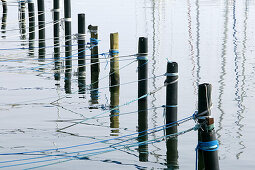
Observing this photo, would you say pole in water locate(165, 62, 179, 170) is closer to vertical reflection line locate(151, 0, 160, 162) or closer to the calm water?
the calm water

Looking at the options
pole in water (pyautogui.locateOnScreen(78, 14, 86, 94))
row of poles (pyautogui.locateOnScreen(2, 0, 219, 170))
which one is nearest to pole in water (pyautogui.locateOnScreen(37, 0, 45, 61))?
row of poles (pyautogui.locateOnScreen(2, 0, 219, 170))

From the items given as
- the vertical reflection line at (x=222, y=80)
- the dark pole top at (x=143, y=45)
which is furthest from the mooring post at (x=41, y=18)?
the dark pole top at (x=143, y=45)

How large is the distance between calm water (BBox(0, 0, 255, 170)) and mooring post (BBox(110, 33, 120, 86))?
0.26 meters

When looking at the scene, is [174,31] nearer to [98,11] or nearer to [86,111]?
[98,11]

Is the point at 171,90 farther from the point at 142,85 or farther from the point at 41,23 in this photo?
the point at 41,23

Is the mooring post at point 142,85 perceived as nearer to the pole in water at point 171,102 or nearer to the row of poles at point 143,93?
A: the row of poles at point 143,93

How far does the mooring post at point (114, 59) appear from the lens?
1533 centimetres

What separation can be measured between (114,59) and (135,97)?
142 centimetres

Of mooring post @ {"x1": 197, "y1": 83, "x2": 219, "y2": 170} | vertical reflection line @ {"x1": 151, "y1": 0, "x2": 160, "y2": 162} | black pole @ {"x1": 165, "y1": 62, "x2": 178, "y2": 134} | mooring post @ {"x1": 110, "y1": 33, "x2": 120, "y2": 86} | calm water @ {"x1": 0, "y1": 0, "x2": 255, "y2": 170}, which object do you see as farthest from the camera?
mooring post @ {"x1": 110, "y1": 33, "x2": 120, "y2": 86}

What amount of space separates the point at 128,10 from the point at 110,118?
3322 centimetres

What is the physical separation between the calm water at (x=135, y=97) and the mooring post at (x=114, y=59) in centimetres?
26

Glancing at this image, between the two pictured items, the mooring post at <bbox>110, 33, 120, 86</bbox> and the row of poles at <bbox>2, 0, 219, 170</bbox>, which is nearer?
the row of poles at <bbox>2, 0, 219, 170</bbox>

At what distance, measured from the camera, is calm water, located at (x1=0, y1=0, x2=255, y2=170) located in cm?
1117

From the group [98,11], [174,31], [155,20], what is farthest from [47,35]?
[98,11]
